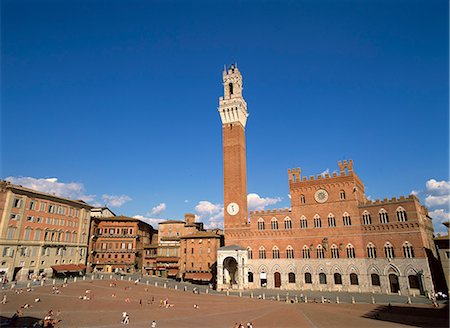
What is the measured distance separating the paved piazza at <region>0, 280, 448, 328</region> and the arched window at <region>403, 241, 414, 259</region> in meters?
9.88

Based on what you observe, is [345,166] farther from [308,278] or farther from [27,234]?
[27,234]

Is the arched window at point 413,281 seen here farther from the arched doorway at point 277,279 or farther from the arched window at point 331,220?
the arched doorway at point 277,279

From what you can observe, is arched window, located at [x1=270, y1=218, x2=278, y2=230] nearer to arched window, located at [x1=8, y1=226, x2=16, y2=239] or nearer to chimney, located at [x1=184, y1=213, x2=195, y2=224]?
chimney, located at [x1=184, y1=213, x2=195, y2=224]

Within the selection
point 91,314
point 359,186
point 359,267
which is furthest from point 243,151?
point 91,314

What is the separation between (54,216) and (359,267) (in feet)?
180

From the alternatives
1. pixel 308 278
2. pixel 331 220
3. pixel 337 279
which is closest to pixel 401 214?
pixel 331 220

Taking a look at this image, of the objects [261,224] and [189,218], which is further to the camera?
[189,218]

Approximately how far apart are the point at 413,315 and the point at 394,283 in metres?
16.2

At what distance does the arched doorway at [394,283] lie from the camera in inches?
1750

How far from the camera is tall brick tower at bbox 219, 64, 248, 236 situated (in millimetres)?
60438

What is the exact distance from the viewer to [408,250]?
44.2 metres

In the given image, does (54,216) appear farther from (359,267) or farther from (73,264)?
(359,267)

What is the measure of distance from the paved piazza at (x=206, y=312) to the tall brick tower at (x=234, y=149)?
20.1 m

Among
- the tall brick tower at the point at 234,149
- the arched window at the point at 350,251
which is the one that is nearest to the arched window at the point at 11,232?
the tall brick tower at the point at 234,149
